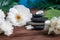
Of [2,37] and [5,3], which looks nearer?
[2,37]

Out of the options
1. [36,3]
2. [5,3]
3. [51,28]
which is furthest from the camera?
[36,3]

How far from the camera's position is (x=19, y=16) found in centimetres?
85

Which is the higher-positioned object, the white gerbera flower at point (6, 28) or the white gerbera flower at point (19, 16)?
the white gerbera flower at point (19, 16)

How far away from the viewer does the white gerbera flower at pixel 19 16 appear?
84 cm

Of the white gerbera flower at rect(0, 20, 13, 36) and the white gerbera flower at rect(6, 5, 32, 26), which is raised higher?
the white gerbera flower at rect(6, 5, 32, 26)

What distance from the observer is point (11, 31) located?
2.57 ft

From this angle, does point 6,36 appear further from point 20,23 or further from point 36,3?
point 36,3

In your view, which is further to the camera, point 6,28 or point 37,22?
point 37,22

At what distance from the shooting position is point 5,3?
1057mm

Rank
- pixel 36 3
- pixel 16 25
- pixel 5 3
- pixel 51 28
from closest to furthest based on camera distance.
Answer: pixel 51 28
pixel 16 25
pixel 5 3
pixel 36 3

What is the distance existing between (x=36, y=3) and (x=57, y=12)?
0.78m

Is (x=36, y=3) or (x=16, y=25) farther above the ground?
(x=36, y=3)

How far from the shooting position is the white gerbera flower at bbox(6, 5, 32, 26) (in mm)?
843

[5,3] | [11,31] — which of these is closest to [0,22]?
[11,31]
